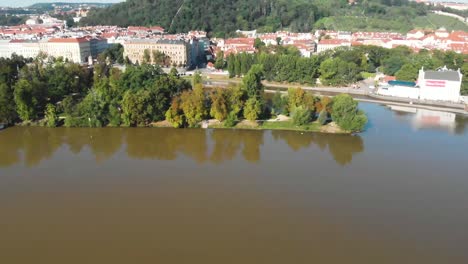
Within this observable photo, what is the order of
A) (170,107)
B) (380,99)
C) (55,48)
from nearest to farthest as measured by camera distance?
(170,107) < (380,99) < (55,48)

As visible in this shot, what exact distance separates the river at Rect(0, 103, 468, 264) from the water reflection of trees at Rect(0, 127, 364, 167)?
69 millimetres

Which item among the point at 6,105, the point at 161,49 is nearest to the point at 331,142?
the point at 6,105

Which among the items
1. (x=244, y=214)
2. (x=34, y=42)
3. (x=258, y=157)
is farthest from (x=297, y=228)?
(x=34, y=42)

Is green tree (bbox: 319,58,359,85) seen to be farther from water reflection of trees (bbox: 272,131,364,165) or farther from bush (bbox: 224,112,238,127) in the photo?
bush (bbox: 224,112,238,127)

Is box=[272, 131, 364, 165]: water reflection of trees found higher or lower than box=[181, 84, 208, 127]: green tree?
lower

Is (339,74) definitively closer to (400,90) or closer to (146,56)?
(400,90)

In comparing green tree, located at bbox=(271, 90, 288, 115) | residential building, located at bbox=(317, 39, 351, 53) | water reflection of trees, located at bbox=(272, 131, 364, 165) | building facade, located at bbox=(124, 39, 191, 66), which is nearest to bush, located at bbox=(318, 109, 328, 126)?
water reflection of trees, located at bbox=(272, 131, 364, 165)

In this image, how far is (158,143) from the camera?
14.2 m

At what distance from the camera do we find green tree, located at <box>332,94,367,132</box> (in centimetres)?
1509

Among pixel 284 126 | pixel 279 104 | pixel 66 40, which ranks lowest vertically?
pixel 284 126

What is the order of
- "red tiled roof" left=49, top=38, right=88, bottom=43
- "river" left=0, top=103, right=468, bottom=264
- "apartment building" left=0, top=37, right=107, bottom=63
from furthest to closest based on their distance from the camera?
"apartment building" left=0, top=37, right=107, bottom=63, "red tiled roof" left=49, top=38, right=88, bottom=43, "river" left=0, top=103, right=468, bottom=264

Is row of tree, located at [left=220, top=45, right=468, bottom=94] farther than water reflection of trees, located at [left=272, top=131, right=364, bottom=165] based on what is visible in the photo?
Yes

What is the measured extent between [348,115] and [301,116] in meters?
1.84

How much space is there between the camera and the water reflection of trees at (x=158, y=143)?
13.0 m
